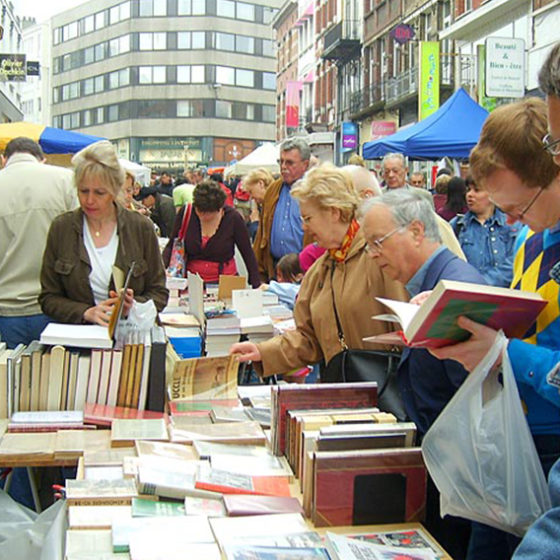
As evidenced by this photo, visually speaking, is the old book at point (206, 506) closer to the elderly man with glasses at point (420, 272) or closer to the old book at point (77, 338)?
the elderly man with glasses at point (420, 272)

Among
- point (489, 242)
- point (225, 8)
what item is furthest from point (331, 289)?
point (225, 8)

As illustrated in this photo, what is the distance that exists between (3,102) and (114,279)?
23.6 metres

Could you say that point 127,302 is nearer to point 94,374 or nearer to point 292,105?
point 94,374

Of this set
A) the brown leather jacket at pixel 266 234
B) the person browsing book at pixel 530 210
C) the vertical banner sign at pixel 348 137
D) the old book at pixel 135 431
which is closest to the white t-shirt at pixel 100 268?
the old book at pixel 135 431

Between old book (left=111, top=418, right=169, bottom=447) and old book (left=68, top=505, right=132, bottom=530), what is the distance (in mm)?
572

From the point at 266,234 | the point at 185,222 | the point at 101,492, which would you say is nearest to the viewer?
the point at 101,492

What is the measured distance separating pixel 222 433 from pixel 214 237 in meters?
3.57

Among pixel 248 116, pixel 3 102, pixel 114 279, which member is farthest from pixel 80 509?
pixel 248 116

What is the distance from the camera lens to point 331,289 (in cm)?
356

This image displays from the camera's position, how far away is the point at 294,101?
45500 millimetres

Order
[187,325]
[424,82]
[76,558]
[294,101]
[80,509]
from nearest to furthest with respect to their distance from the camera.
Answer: [76,558], [80,509], [187,325], [424,82], [294,101]

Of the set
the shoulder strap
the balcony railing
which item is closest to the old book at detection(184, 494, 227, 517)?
the shoulder strap

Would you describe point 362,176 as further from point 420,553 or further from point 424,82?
point 424,82

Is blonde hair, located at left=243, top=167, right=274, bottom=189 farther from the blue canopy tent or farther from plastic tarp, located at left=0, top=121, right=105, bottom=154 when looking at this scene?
the blue canopy tent
